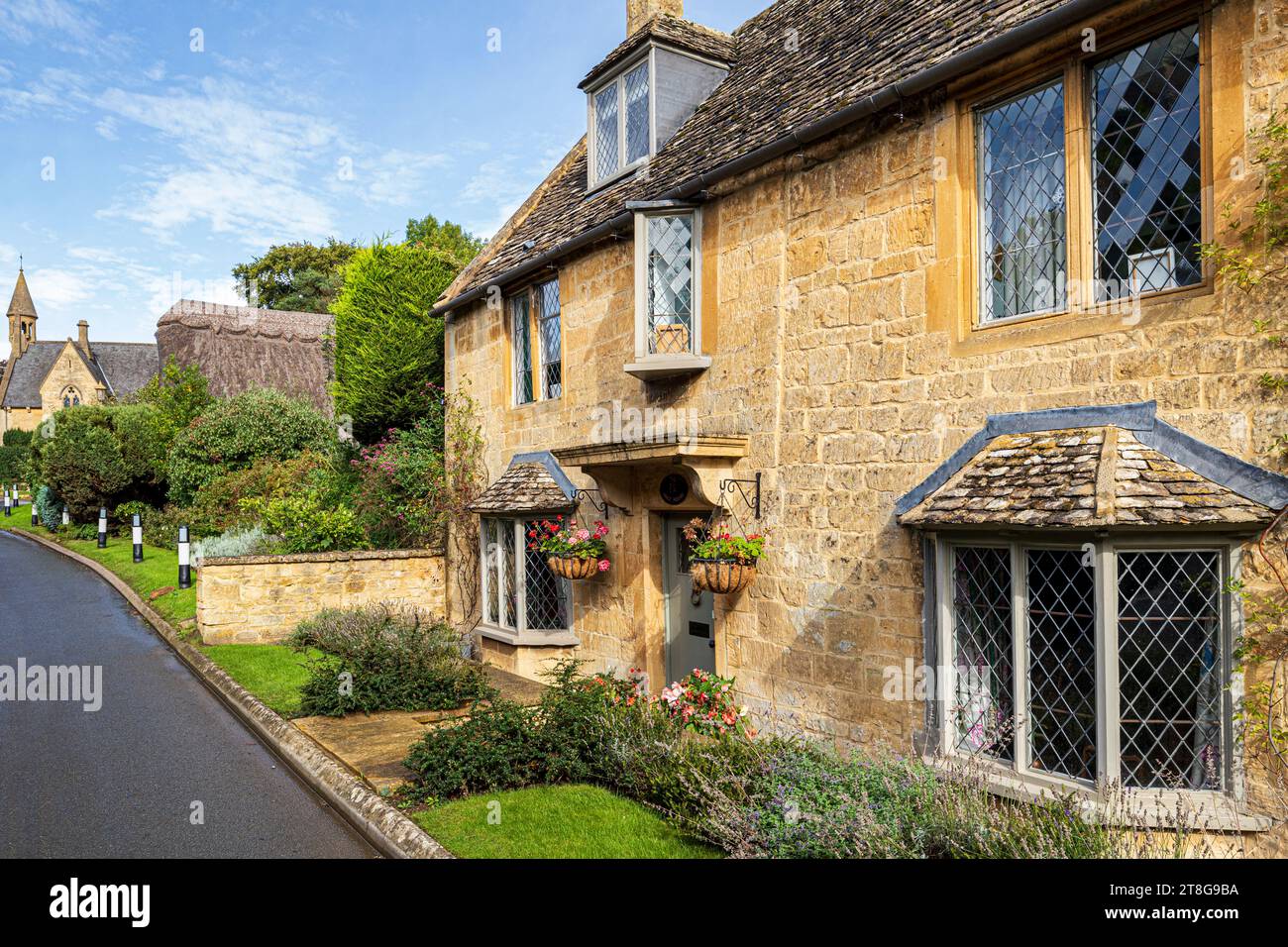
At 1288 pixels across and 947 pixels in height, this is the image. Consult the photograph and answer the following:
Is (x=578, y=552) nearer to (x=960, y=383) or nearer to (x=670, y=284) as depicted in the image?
(x=670, y=284)

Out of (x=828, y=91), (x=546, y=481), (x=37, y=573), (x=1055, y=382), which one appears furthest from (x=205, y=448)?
(x=1055, y=382)

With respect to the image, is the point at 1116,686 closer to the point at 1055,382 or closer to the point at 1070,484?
the point at 1070,484

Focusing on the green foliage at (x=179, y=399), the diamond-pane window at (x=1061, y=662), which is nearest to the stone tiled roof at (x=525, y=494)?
the diamond-pane window at (x=1061, y=662)

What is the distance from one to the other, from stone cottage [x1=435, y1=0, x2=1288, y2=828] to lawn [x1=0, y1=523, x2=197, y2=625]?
9514 millimetres

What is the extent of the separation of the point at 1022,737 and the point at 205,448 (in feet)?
72.2

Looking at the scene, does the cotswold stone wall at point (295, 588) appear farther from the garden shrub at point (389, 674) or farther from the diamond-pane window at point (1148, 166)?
the diamond-pane window at point (1148, 166)

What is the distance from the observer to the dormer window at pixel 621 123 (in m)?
11.2

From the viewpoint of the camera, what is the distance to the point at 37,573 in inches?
829

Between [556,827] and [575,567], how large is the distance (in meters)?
4.35

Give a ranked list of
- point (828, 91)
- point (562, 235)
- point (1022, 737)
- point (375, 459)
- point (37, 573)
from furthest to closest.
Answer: point (37, 573) → point (375, 459) → point (562, 235) → point (828, 91) → point (1022, 737)

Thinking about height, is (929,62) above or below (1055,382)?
above

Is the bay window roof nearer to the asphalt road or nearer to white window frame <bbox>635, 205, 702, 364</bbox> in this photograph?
white window frame <bbox>635, 205, 702, 364</bbox>

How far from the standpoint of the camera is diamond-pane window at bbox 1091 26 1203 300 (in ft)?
17.3

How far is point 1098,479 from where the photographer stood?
16.9ft
